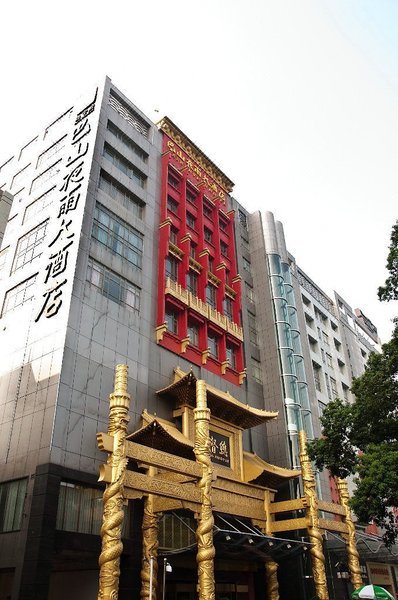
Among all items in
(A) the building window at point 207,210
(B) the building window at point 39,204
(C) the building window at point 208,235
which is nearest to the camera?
(B) the building window at point 39,204

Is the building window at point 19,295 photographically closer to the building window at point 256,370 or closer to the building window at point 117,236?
the building window at point 117,236

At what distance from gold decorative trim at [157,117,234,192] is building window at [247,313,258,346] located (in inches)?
481

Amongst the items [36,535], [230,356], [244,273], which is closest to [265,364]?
[230,356]

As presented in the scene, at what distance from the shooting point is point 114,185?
105 ft

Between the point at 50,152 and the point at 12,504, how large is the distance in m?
24.8

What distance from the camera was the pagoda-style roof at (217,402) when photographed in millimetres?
26167

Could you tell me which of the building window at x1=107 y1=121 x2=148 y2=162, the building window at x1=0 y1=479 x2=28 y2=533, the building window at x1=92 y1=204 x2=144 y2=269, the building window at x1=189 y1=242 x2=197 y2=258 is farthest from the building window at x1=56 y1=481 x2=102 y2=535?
the building window at x1=107 y1=121 x2=148 y2=162

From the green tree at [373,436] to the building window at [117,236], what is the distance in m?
14.6

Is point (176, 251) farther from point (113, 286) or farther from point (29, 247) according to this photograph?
point (29, 247)

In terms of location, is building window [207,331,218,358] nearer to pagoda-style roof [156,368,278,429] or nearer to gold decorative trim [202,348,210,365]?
gold decorative trim [202,348,210,365]

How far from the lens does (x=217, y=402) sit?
91.0ft

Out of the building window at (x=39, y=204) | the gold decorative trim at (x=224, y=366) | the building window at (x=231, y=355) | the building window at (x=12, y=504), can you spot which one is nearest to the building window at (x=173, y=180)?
the building window at (x=39, y=204)

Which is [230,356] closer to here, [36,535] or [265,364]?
[265,364]

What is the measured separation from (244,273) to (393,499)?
2511cm
